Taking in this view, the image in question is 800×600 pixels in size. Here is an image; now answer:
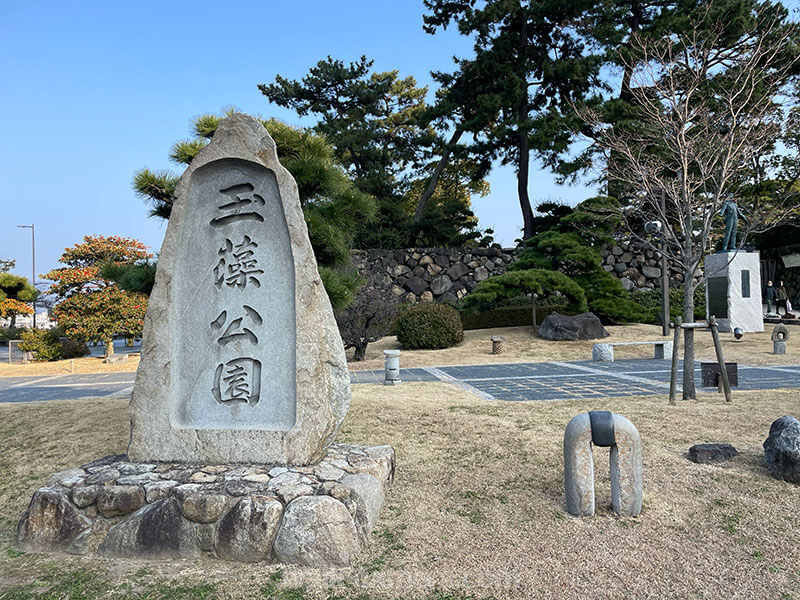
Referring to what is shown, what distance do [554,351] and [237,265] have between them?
10.2 metres

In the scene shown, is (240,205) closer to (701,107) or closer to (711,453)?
(711,453)

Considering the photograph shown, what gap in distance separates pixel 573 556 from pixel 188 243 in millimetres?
3078

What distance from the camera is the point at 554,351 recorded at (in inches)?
493

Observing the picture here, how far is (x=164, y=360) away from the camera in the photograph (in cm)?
357

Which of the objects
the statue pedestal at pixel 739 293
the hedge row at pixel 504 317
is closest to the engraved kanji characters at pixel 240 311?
the hedge row at pixel 504 317

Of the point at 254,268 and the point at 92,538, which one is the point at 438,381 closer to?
the point at 254,268

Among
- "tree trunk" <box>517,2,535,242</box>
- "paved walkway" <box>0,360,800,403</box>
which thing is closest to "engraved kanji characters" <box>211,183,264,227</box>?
"paved walkway" <box>0,360,800,403</box>

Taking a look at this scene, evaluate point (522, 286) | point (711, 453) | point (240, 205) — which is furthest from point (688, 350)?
point (522, 286)

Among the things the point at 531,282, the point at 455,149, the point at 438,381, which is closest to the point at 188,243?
the point at 438,381

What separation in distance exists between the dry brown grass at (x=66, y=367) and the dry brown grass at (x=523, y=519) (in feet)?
24.1

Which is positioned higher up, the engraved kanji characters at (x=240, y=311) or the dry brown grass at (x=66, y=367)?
the engraved kanji characters at (x=240, y=311)

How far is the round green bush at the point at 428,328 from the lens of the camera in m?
13.3

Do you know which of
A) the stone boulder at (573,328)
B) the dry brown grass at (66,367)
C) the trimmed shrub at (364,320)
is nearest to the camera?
the trimmed shrub at (364,320)

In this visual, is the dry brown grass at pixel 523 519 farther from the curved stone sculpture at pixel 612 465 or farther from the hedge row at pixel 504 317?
the hedge row at pixel 504 317
